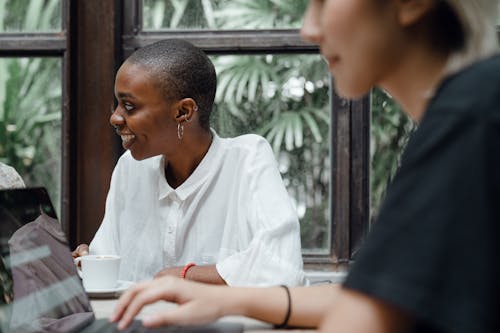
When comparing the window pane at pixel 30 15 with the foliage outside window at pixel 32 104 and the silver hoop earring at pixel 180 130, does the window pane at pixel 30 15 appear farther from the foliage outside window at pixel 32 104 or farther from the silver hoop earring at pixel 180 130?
the silver hoop earring at pixel 180 130

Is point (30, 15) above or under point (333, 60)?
above

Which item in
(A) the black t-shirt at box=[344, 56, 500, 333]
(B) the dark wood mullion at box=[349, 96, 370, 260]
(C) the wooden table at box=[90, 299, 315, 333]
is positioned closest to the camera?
(A) the black t-shirt at box=[344, 56, 500, 333]

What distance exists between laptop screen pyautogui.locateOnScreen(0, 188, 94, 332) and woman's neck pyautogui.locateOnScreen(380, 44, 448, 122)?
0.56 metres

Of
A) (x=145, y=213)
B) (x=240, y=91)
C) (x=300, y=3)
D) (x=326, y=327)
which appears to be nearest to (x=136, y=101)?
(x=145, y=213)

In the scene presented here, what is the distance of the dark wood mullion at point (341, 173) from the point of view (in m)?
2.33

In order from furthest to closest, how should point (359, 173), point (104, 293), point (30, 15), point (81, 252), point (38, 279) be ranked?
point (30, 15)
point (359, 173)
point (81, 252)
point (104, 293)
point (38, 279)

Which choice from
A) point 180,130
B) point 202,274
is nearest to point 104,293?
point 202,274

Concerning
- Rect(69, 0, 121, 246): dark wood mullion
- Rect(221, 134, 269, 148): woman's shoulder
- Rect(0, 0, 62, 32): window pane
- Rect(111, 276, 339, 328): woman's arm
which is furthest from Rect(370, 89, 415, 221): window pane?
Rect(111, 276, 339, 328): woman's arm

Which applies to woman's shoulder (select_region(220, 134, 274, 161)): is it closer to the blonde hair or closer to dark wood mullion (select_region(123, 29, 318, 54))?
dark wood mullion (select_region(123, 29, 318, 54))

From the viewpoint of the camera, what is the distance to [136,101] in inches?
68.3

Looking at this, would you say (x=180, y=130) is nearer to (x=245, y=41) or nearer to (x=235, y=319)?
(x=245, y=41)

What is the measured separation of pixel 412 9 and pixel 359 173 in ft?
5.47

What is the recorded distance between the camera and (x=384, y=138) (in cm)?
233

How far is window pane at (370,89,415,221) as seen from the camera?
2.33m
